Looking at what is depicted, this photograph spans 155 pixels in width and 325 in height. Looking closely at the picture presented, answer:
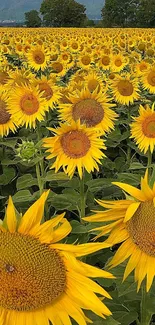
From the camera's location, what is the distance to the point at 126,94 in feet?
14.5

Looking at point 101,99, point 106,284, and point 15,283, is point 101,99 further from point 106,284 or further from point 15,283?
point 15,283

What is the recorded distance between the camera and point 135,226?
1335 mm

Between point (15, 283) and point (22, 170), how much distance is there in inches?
96.0

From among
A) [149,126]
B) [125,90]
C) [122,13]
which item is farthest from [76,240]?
[122,13]

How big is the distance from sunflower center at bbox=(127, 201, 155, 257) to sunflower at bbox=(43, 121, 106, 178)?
3.72ft

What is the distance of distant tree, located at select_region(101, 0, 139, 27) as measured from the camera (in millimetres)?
40938

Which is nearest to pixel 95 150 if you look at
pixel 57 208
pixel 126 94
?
pixel 57 208

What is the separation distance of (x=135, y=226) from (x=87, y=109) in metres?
1.75

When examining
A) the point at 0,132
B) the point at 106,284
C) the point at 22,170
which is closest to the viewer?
the point at 106,284

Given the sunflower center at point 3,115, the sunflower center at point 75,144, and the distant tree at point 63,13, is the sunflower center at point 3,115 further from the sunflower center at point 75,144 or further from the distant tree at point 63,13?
the distant tree at point 63,13

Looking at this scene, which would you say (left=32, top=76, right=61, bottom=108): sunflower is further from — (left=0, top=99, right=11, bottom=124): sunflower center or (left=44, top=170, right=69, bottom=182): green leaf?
(left=44, top=170, right=69, bottom=182): green leaf

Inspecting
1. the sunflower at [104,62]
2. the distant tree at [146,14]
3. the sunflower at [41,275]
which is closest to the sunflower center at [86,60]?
the sunflower at [104,62]

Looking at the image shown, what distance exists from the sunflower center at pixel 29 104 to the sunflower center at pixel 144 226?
2.01 m

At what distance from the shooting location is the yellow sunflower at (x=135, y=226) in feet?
4.26
